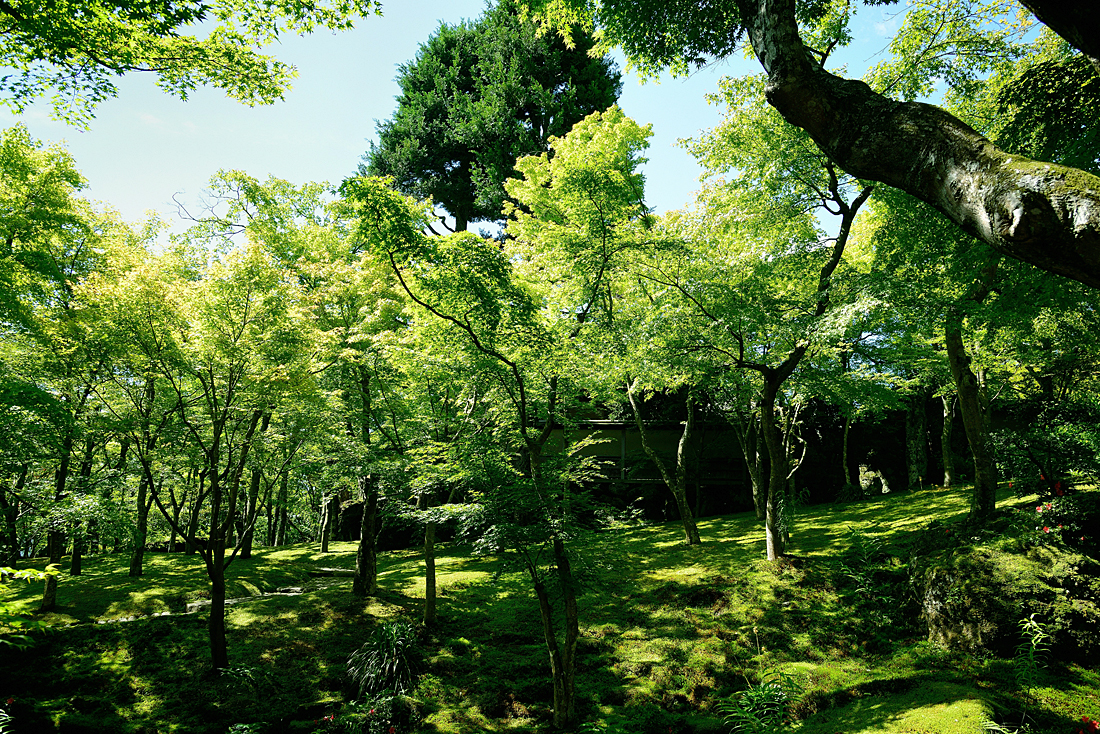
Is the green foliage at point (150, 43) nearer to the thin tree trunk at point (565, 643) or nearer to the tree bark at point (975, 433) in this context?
the thin tree trunk at point (565, 643)

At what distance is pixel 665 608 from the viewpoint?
376 inches

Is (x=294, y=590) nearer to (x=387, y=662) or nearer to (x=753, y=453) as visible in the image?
(x=387, y=662)

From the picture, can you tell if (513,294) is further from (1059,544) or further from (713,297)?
(1059,544)

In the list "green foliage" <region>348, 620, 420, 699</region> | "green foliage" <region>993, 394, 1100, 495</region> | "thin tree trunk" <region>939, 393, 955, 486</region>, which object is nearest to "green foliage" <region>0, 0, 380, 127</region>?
"green foliage" <region>348, 620, 420, 699</region>

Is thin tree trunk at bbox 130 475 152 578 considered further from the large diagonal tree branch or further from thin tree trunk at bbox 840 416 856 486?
thin tree trunk at bbox 840 416 856 486

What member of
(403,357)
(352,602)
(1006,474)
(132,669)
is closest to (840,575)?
(1006,474)

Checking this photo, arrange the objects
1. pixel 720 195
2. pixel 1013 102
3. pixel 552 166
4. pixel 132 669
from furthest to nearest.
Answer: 1. pixel 552 166
2. pixel 720 195
3. pixel 132 669
4. pixel 1013 102

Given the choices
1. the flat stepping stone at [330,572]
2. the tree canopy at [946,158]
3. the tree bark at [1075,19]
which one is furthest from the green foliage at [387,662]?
the tree bark at [1075,19]

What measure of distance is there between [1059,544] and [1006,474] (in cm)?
158

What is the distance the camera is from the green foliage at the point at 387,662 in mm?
7582

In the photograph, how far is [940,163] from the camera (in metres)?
2.73

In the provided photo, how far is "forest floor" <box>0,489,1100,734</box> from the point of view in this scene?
611 cm

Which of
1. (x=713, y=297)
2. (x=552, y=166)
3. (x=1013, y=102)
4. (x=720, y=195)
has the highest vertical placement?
(x=552, y=166)

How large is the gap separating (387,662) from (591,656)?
10.5 feet
